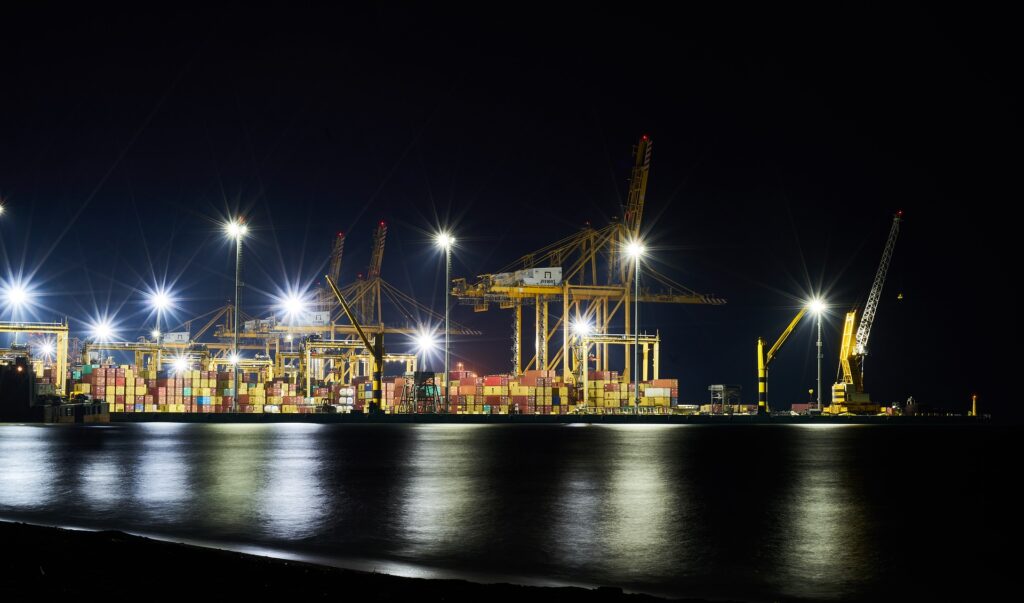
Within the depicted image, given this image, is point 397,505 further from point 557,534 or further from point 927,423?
point 927,423

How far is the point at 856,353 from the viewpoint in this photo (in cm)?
11356

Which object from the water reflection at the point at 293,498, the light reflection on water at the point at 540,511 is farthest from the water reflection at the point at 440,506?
the water reflection at the point at 293,498

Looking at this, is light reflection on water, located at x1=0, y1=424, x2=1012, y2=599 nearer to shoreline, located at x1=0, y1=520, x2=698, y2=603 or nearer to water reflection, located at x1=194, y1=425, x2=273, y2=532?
water reflection, located at x1=194, y1=425, x2=273, y2=532

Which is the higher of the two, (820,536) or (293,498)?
(820,536)

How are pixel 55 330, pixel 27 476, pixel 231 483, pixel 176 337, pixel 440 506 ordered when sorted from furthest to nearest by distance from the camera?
pixel 176 337 → pixel 55 330 → pixel 27 476 → pixel 231 483 → pixel 440 506

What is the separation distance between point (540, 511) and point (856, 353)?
342ft

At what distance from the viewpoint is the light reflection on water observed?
12259 mm

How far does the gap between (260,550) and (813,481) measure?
1942cm

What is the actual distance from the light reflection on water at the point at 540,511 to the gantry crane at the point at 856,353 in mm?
80726

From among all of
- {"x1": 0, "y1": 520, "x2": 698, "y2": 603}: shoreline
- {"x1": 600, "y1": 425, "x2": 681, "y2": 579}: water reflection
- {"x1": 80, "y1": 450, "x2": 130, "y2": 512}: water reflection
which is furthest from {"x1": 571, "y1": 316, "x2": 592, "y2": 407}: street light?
{"x1": 0, "y1": 520, "x2": 698, "y2": 603}: shoreline

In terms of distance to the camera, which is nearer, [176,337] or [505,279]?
[505,279]

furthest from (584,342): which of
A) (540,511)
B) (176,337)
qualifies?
(176,337)

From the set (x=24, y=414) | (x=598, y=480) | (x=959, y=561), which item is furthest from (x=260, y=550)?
(x=24, y=414)

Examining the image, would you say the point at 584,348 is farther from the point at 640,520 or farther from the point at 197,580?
the point at 197,580
